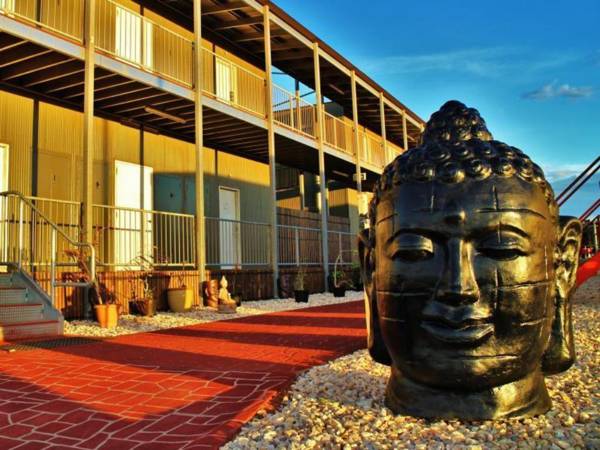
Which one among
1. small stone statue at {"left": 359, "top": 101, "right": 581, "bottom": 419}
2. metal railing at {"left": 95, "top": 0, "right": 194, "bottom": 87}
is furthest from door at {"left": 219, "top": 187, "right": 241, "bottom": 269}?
small stone statue at {"left": 359, "top": 101, "right": 581, "bottom": 419}

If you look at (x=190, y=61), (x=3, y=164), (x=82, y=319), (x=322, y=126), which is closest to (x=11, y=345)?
(x=82, y=319)

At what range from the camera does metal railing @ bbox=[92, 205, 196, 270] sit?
10492 millimetres

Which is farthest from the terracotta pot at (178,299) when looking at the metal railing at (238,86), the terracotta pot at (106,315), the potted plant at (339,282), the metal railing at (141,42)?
the metal railing at (238,86)

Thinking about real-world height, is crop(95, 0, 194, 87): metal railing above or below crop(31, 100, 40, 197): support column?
above

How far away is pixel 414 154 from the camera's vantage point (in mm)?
2686

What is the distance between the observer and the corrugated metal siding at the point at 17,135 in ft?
30.6

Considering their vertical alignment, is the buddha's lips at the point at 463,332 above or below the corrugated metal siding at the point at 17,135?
below

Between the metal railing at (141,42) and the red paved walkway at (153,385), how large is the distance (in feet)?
19.8

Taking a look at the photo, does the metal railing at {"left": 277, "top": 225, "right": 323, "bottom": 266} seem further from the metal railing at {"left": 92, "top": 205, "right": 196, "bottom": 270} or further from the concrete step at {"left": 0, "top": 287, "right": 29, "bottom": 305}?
the concrete step at {"left": 0, "top": 287, "right": 29, "bottom": 305}

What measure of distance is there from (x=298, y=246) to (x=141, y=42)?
7412 millimetres

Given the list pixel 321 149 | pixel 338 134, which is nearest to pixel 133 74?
pixel 321 149

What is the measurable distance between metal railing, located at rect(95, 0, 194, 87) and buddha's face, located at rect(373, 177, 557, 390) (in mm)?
8601

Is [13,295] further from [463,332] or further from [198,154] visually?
[463,332]

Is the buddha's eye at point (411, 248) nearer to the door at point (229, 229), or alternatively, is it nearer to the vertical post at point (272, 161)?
the vertical post at point (272, 161)
